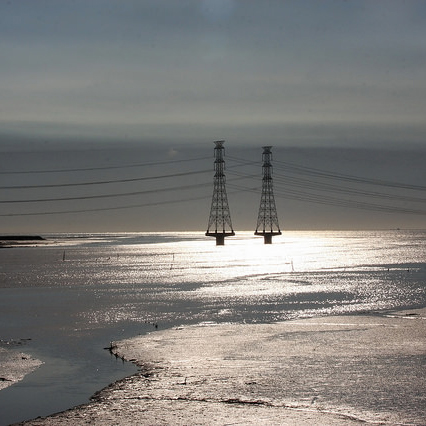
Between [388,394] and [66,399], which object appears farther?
[66,399]

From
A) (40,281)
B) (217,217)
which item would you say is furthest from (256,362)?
(217,217)

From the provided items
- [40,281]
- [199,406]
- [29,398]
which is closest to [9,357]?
[29,398]

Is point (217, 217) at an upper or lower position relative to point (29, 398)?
upper

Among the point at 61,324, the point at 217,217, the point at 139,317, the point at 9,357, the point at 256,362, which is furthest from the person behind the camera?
the point at 217,217

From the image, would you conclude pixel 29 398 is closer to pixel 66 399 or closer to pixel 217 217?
pixel 66 399

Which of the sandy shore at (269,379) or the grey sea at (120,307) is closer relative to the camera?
the sandy shore at (269,379)

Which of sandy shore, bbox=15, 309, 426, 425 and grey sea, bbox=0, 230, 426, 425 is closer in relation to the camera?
sandy shore, bbox=15, 309, 426, 425

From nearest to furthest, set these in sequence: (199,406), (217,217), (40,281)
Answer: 1. (199,406)
2. (40,281)
3. (217,217)

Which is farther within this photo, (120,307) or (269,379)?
(120,307)
